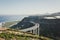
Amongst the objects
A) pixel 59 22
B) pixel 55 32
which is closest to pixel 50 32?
pixel 55 32

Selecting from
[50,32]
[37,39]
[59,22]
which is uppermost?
[37,39]

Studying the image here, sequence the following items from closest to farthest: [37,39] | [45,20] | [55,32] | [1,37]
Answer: [1,37]
[37,39]
[55,32]
[45,20]

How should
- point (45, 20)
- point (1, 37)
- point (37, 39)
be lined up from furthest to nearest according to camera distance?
point (45, 20)
point (37, 39)
point (1, 37)

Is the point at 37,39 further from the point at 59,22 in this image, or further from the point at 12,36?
the point at 59,22

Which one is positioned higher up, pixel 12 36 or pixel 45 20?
pixel 12 36

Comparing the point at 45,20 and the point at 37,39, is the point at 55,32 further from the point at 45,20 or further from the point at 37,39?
the point at 37,39

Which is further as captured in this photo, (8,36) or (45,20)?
(45,20)

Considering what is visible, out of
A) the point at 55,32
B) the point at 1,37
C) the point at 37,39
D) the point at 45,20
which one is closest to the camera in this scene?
the point at 1,37

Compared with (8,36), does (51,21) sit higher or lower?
lower

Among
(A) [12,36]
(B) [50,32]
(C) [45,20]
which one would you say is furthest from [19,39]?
(C) [45,20]

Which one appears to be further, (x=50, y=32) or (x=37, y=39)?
(x=50, y=32)
